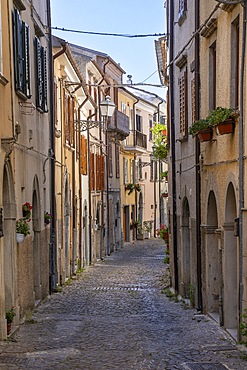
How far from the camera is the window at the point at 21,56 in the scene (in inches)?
546

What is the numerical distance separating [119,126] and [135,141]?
27.5ft

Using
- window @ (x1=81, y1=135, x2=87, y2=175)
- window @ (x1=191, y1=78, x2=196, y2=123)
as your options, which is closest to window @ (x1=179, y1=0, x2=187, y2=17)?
window @ (x1=191, y1=78, x2=196, y2=123)

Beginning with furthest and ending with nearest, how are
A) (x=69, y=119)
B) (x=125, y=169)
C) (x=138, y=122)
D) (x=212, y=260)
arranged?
1. (x=138, y=122)
2. (x=125, y=169)
3. (x=69, y=119)
4. (x=212, y=260)

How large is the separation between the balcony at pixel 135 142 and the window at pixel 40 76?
33.4m

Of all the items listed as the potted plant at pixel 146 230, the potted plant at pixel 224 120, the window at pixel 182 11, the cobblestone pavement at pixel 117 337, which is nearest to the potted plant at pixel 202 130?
the potted plant at pixel 224 120

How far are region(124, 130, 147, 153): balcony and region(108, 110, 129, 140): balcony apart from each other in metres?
3.76

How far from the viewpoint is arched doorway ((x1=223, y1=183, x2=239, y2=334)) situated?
43.6 feet

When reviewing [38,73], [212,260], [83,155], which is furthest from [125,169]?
[212,260]

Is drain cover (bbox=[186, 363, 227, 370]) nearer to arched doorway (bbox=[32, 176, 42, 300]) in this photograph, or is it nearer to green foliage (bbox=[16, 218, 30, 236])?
green foliage (bbox=[16, 218, 30, 236])

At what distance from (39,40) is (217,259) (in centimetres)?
693

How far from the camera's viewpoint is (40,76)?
1800 cm

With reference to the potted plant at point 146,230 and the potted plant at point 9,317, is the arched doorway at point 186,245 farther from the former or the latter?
the potted plant at point 146,230

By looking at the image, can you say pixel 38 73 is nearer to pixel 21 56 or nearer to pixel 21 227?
pixel 21 56

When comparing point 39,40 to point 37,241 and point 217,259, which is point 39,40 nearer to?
point 37,241
